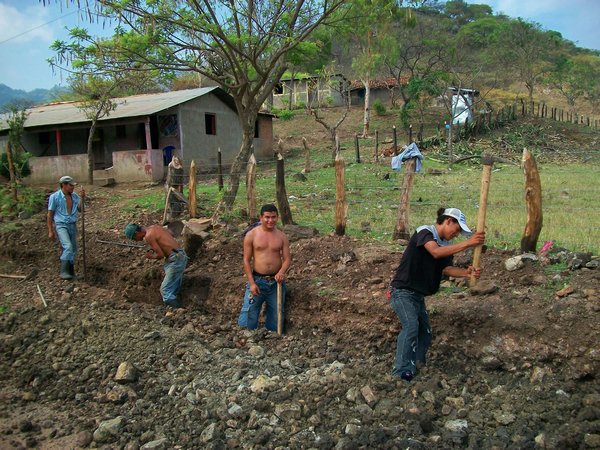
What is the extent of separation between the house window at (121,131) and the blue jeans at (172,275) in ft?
53.3

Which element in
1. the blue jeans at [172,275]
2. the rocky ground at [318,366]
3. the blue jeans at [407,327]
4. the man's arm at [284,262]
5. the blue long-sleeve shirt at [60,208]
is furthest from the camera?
the blue long-sleeve shirt at [60,208]

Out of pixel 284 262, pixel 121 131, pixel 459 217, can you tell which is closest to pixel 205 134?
pixel 121 131

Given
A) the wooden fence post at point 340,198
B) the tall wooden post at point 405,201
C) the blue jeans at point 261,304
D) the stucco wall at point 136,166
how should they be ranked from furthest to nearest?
the stucco wall at point 136,166 < the wooden fence post at point 340,198 < the tall wooden post at point 405,201 < the blue jeans at point 261,304

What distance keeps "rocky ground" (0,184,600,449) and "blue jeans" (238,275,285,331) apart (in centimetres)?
22

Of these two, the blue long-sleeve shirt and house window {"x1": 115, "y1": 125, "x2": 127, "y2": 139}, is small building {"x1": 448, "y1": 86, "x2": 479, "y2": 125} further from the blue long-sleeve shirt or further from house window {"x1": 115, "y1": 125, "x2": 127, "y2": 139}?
the blue long-sleeve shirt

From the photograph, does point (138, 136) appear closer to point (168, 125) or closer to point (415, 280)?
point (168, 125)

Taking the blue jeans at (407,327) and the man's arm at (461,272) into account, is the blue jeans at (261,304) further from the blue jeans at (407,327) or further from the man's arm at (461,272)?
the man's arm at (461,272)

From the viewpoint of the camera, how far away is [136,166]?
1962 cm

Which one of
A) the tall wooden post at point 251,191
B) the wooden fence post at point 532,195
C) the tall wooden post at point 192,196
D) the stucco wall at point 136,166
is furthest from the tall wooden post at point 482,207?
the stucco wall at point 136,166

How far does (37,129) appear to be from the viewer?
2159 centimetres

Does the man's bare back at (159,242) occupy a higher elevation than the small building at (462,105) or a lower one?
lower

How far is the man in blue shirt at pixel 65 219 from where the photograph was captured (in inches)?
323

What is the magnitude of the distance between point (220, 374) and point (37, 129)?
65.0 feet

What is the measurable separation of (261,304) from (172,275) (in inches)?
62.3
